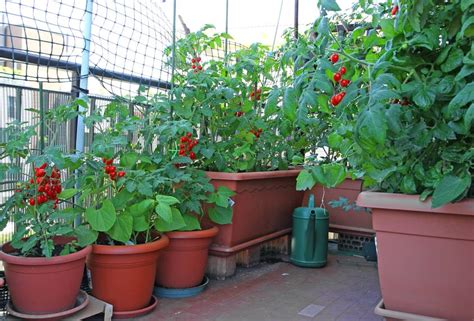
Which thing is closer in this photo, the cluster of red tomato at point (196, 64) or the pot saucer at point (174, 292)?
the pot saucer at point (174, 292)

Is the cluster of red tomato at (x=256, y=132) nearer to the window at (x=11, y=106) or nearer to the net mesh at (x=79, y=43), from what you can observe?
the net mesh at (x=79, y=43)

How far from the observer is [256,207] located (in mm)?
3221

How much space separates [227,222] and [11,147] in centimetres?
134

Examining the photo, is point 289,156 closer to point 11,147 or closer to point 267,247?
point 267,247

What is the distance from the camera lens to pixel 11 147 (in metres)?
1.96

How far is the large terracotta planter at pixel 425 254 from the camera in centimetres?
169

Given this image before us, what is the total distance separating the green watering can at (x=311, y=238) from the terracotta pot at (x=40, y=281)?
5.54ft

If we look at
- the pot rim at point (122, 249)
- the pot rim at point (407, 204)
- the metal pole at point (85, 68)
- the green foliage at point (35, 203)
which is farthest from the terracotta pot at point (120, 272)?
the pot rim at point (407, 204)

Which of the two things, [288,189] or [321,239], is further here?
[288,189]

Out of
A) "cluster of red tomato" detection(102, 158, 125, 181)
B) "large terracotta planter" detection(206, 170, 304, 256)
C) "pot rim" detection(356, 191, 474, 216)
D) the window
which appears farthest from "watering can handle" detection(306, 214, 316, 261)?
the window

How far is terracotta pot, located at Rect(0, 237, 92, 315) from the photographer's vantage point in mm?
1941

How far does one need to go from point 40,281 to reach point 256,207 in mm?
1604

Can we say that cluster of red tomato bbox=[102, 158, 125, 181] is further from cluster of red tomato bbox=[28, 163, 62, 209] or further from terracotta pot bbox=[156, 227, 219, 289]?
terracotta pot bbox=[156, 227, 219, 289]

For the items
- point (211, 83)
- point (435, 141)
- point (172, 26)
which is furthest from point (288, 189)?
point (435, 141)
